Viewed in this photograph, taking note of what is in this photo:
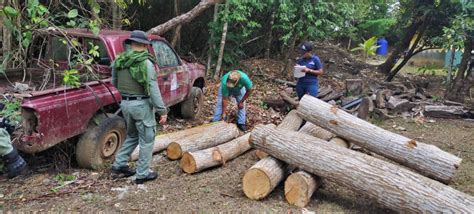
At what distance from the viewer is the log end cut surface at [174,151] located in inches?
220

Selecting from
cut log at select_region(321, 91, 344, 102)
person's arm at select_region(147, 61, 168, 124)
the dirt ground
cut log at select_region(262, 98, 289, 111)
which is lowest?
the dirt ground

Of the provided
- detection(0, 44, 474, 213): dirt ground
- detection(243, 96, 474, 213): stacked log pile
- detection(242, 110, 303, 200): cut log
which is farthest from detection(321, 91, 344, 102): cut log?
detection(242, 110, 303, 200): cut log

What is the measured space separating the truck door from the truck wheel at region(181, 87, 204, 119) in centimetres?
34

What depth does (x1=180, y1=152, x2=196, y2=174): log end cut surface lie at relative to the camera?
517 cm

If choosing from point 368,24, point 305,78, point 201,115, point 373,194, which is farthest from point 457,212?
point 368,24

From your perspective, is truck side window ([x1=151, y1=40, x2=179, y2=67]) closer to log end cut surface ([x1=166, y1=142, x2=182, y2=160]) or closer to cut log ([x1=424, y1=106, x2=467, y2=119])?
log end cut surface ([x1=166, y1=142, x2=182, y2=160])

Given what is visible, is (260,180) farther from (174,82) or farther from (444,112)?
(444,112)

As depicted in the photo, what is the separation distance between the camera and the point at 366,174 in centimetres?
431

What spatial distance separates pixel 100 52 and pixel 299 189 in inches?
Answer: 139

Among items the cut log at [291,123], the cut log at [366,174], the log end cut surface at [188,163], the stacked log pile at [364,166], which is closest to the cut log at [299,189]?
the stacked log pile at [364,166]

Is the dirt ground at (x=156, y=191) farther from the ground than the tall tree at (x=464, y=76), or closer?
closer

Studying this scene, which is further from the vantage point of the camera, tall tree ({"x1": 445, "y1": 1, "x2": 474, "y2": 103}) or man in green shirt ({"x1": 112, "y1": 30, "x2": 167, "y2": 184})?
tall tree ({"x1": 445, "y1": 1, "x2": 474, "y2": 103})

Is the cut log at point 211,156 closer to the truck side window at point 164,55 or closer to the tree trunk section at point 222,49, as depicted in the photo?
the truck side window at point 164,55

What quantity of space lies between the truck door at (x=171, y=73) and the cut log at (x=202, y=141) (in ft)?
3.74
